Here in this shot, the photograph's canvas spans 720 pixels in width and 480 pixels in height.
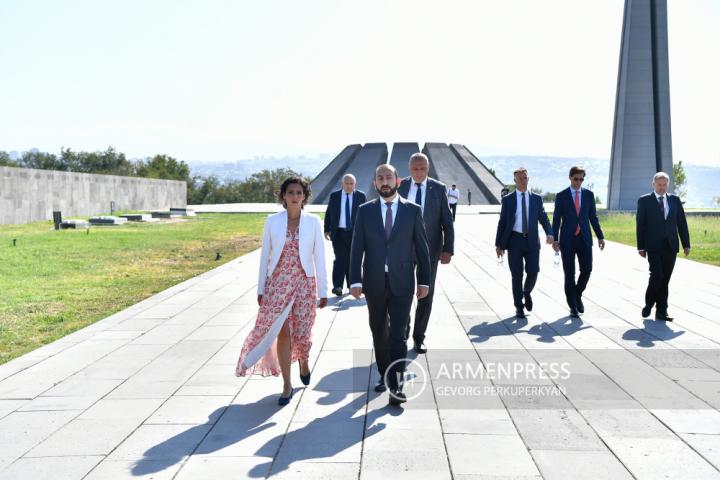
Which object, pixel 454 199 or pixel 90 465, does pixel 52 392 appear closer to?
pixel 90 465

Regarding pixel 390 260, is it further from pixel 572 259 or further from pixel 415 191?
pixel 572 259

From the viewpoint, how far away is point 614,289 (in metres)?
10.2

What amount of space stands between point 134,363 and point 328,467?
2.94 metres

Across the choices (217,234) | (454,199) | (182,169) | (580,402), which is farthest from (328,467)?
(182,169)

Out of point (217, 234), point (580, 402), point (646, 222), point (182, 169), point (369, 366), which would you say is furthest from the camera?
point (182, 169)

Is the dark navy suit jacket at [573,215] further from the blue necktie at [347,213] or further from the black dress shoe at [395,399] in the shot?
the black dress shoe at [395,399]

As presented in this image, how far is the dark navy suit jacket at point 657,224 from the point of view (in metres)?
7.68

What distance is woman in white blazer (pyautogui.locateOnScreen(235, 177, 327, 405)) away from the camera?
192 inches

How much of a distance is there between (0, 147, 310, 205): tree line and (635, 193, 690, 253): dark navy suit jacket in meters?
66.1

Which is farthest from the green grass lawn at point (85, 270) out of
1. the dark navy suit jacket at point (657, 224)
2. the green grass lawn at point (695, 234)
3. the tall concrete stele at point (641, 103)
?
the tall concrete stele at point (641, 103)

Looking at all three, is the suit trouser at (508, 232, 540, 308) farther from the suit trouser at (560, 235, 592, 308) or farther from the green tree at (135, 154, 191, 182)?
the green tree at (135, 154, 191, 182)

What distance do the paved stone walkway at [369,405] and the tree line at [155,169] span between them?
66.6 meters

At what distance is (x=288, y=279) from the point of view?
4910mm

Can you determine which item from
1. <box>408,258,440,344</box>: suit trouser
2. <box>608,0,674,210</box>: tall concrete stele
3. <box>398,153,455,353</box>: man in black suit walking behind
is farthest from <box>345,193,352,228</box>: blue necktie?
<box>608,0,674,210</box>: tall concrete stele
